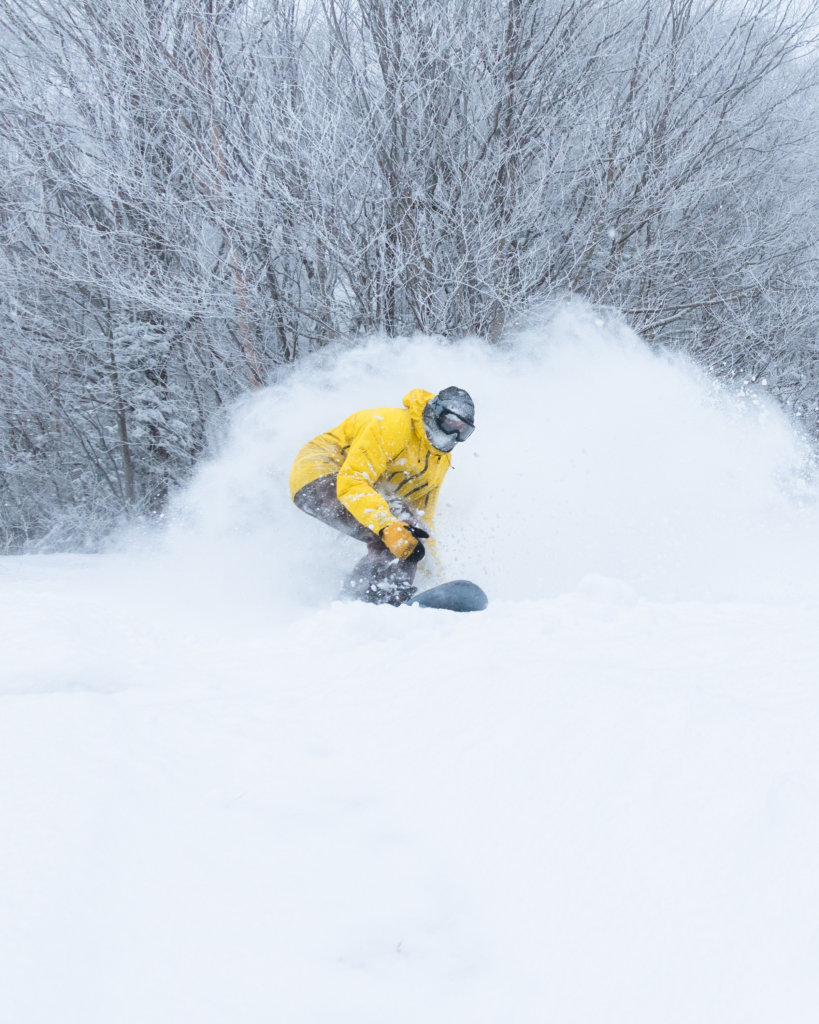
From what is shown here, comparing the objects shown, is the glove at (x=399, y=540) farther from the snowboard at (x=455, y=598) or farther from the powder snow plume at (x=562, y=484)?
the powder snow plume at (x=562, y=484)

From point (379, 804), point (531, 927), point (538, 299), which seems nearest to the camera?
point (531, 927)

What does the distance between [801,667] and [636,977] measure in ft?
4.75

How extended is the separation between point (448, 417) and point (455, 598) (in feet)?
3.67

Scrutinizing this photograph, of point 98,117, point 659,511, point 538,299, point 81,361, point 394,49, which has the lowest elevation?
point 81,361

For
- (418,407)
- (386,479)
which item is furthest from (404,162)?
(386,479)

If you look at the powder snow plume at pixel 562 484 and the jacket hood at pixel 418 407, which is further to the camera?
the powder snow plume at pixel 562 484

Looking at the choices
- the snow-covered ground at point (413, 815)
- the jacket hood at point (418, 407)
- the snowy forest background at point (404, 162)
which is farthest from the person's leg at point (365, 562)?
the snowy forest background at point (404, 162)

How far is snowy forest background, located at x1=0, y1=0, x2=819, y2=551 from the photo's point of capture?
7.59 metres

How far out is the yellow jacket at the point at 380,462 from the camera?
4.12 metres

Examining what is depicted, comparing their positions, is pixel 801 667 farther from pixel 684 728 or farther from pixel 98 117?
pixel 98 117

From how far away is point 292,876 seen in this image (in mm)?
1276

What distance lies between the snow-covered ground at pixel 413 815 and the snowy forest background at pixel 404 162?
18.5 ft

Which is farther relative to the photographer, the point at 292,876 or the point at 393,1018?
the point at 292,876

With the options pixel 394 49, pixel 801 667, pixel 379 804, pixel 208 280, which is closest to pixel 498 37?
pixel 394 49
